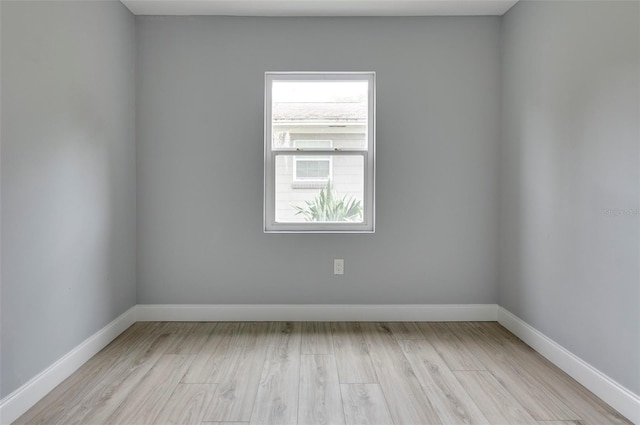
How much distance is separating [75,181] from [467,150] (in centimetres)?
273

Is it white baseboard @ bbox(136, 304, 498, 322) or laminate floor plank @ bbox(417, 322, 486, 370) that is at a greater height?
white baseboard @ bbox(136, 304, 498, 322)

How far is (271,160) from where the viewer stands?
10.9 ft

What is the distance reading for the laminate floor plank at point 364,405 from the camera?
1934 mm

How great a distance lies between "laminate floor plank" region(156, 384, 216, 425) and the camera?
6.32 feet

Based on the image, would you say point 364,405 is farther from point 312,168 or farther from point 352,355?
point 312,168

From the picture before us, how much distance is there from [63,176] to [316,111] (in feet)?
5.99

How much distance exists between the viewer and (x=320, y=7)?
3096mm

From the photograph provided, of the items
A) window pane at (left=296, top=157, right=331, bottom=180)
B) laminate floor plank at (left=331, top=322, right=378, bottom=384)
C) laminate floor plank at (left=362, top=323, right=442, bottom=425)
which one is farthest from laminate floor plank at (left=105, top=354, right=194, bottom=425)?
window pane at (left=296, top=157, right=331, bottom=180)

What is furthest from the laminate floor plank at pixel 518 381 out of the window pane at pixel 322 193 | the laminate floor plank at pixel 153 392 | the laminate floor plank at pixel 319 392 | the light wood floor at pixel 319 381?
the laminate floor plank at pixel 153 392

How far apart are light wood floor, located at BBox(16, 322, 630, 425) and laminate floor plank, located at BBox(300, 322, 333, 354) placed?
0.04 feet

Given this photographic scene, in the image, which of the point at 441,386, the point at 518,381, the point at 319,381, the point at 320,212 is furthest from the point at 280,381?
the point at 320,212

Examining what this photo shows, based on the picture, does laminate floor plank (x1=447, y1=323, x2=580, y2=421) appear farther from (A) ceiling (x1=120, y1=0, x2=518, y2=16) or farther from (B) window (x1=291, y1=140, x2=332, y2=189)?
(A) ceiling (x1=120, y1=0, x2=518, y2=16)

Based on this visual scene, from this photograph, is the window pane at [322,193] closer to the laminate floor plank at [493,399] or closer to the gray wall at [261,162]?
the gray wall at [261,162]

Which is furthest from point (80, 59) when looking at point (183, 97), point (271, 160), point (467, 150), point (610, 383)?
point (610, 383)
